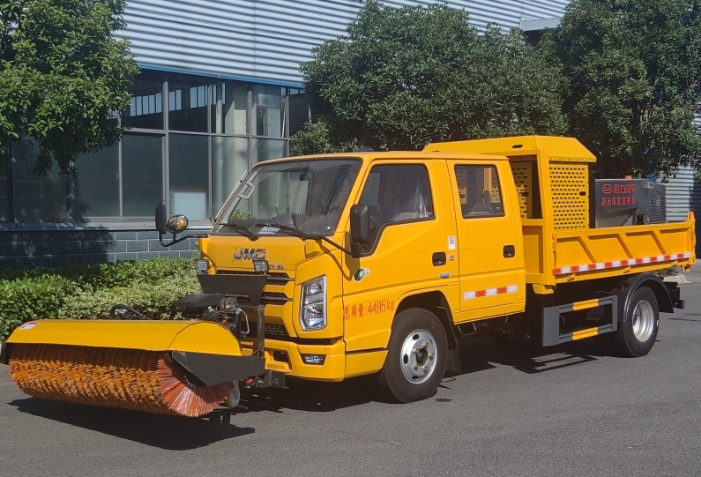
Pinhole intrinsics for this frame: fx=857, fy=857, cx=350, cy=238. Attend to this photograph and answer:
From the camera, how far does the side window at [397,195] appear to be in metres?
7.70

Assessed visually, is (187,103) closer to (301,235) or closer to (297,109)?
(297,109)

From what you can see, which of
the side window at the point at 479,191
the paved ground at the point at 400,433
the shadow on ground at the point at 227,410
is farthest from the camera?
the side window at the point at 479,191

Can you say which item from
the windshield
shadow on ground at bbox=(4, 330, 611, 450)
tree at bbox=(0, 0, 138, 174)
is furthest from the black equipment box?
tree at bbox=(0, 0, 138, 174)

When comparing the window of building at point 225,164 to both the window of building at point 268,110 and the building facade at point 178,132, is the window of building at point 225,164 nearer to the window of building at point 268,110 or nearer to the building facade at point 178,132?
the building facade at point 178,132

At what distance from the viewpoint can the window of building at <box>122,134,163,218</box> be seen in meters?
15.1

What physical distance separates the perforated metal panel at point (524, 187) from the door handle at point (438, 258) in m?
1.53

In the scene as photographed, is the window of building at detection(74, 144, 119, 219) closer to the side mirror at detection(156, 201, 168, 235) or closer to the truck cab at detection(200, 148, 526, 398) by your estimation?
the side mirror at detection(156, 201, 168, 235)

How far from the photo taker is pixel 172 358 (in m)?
6.16

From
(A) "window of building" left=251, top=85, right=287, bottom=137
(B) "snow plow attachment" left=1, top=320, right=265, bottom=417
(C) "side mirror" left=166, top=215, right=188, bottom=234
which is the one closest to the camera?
(B) "snow plow attachment" left=1, top=320, right=265, bottom=417

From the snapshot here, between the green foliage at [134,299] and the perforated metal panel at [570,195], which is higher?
the perforated metal panel at [570,195]

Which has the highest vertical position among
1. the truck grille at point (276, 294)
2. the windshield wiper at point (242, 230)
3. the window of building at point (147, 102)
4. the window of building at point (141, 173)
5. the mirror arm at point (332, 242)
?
the window of building at point (147, 102)

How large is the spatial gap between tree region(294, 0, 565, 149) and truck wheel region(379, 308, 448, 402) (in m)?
5.98

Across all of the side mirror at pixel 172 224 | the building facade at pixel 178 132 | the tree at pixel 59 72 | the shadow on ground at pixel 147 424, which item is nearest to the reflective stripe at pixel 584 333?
the shadow on ground at pixel 147 424

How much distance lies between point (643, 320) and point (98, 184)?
361 inches
